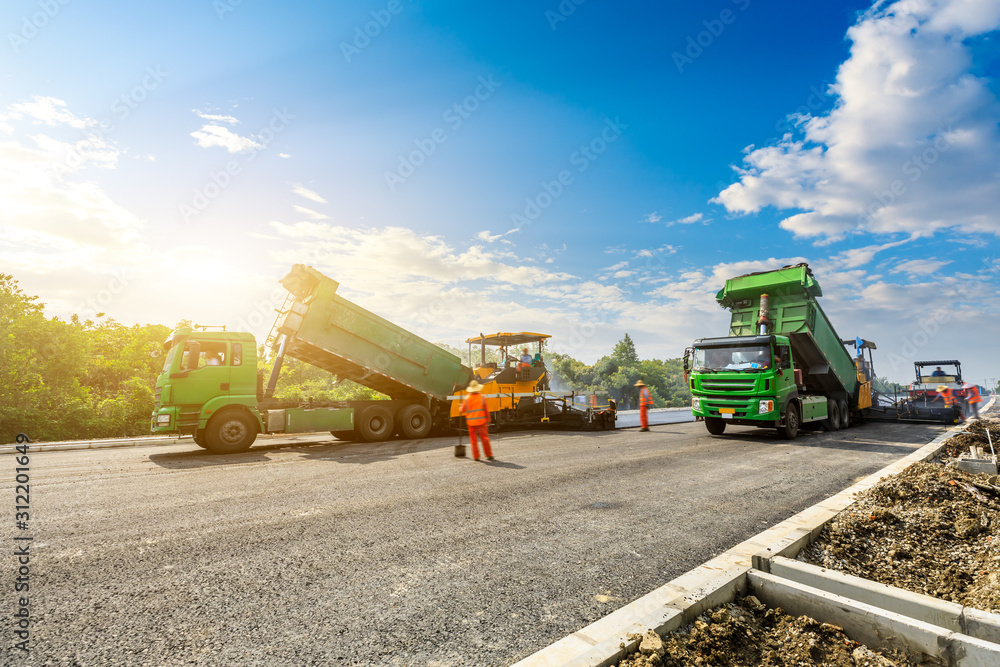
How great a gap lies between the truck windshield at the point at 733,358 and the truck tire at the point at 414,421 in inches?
285

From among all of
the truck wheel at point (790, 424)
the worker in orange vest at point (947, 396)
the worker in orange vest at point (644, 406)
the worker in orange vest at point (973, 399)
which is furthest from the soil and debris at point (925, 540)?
the worker in orange vest at point (973, 399)

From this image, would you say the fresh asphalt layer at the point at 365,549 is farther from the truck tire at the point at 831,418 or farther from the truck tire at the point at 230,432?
the truck tire at the point at 831,418

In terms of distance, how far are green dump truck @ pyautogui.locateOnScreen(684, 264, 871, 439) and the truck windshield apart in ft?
0.07

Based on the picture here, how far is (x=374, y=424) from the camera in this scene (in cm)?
1198

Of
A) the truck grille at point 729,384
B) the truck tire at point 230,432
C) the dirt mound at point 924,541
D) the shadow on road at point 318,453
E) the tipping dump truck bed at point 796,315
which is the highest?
the tipping dump truck bed at point 796,315

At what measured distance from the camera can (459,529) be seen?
→ 4.34m

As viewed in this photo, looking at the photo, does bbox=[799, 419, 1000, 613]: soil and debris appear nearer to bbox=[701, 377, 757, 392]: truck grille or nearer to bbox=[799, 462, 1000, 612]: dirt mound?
bbox=[799, 462, 1000, 612]: dirt mound

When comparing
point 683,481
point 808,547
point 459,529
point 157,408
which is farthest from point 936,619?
point 157,408

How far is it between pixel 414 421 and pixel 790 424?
943 centimetres

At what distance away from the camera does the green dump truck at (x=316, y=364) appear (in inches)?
376

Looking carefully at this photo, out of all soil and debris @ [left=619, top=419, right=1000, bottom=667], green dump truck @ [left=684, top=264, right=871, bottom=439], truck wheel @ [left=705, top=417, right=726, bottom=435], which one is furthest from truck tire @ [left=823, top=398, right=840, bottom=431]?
soil and debris @ [left=619, top=419, right=1000, bottom=667]

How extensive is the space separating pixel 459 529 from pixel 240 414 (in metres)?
7.52

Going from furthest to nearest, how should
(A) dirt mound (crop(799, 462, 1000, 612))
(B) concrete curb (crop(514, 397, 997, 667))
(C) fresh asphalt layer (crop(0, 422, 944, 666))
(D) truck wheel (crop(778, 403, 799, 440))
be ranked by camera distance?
(D) truck wheel (crop(778, 403, 799, 440))
(A) dirt mound (crop(799, 462, 1000, 612))
(C) fresh asphalt layer (crop(0, 422, 944, 666))
(B) concrete curb (crop(514, 397, 997, 667))

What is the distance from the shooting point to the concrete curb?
2.18m
